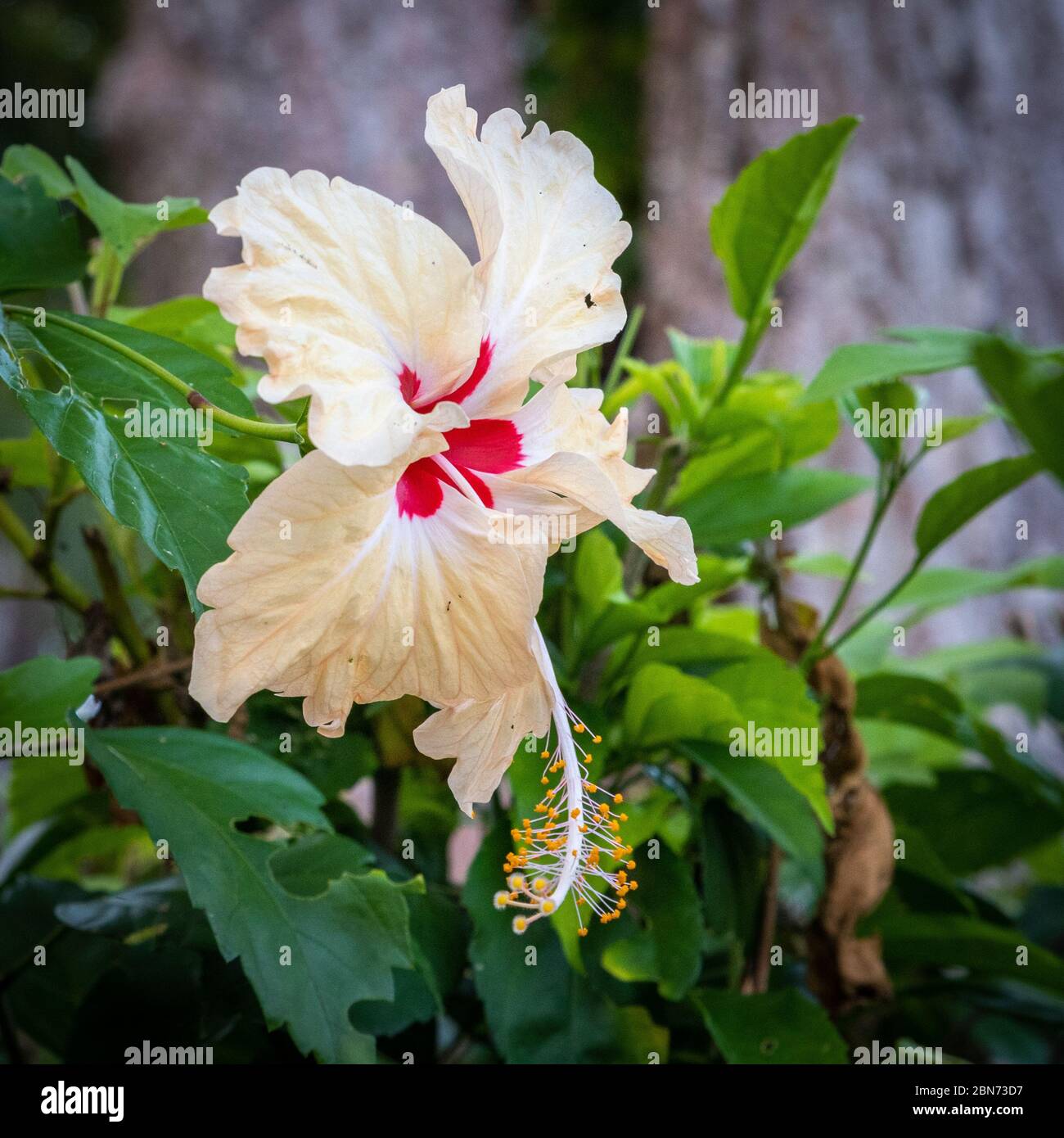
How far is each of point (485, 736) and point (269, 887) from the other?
0.19 metres

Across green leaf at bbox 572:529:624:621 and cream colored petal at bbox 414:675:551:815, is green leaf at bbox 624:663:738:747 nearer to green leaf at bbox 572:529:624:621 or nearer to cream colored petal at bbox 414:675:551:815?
green leaf at bbox 572:529:624:621

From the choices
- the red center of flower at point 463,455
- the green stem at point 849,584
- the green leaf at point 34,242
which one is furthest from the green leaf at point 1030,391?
the green leaf at point 34,242

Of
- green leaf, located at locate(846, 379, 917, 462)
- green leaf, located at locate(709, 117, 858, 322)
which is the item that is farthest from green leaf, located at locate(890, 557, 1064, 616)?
green leaf, located at locate(709, 117, 858, 322)

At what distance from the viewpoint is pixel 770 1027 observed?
75cm

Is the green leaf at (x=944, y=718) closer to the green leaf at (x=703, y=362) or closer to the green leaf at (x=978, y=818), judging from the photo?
the green leaf at (x=978, y=818)

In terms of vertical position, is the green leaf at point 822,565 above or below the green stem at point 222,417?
below

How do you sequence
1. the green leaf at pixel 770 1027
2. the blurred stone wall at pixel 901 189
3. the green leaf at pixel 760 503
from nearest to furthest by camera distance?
the green leaf at pixel 770 1027
the green leaf at pixel 760 503
the blurred stone wall at pixel 901 189

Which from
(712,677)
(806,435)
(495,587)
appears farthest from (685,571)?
(806,435)

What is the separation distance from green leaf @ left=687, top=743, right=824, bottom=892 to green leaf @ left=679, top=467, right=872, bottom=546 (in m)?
0.17

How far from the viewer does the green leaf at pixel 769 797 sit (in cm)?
77

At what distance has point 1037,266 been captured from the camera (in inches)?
92.1

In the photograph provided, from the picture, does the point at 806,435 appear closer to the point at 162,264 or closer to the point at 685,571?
the point at 685,571

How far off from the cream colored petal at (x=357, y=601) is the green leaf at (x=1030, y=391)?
13.5 inches

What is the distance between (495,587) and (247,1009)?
42 cm
